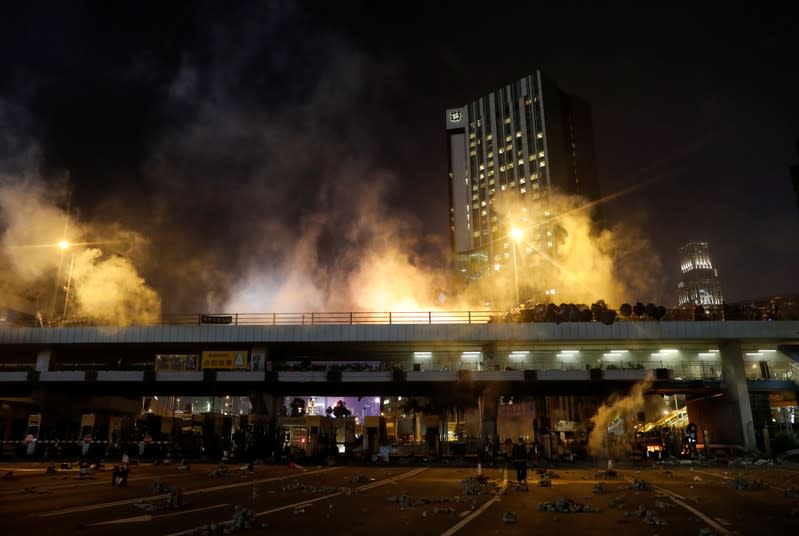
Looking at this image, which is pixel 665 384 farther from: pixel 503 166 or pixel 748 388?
pixel 503 166

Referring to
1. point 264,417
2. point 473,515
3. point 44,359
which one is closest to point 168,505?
point 473,515

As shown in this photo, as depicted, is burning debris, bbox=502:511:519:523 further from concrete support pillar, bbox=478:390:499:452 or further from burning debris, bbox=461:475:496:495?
concrete support pillar, bbox=478:390:499:452

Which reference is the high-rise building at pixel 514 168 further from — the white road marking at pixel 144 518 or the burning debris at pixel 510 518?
the white road marking at pixel 144 518

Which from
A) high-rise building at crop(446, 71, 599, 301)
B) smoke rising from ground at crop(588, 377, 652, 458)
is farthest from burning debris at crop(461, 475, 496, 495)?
high-rise building at crop(446, 71, 599, 301)

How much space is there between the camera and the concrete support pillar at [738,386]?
40938mm

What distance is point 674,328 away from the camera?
43.5 m

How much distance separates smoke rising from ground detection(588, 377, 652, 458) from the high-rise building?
90.0 m

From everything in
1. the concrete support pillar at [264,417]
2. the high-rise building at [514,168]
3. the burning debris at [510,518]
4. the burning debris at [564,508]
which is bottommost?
the burning debris at [564,508]

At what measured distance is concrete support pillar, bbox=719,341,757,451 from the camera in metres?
40.9

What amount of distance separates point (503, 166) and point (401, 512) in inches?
6084

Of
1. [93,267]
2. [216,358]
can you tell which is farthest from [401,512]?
[93,267]

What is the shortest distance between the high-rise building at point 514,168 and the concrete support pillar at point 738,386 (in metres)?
92.4

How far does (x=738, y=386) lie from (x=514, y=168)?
121m

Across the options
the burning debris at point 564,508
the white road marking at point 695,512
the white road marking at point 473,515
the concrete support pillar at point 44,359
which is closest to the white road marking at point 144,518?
the white road marking at point 473,515
